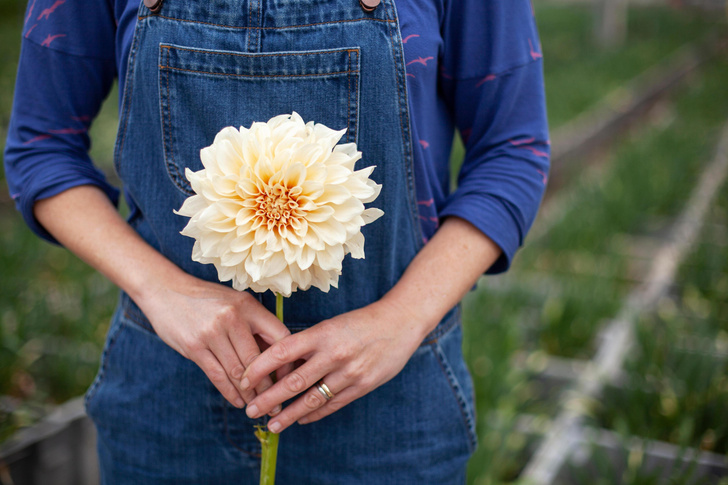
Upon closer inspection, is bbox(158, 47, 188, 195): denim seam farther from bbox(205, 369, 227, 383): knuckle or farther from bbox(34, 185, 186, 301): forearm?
bbox(205, 369, 227, 383): knuckle

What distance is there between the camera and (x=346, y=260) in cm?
91

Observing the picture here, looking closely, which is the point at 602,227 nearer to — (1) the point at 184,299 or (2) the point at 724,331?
(2) the point at 724,331

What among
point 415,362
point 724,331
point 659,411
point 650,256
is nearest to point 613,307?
point 724,331

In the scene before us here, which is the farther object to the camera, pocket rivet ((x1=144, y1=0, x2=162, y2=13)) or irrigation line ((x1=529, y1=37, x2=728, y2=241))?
irrigation line ((x1=529, y1=37, x2=728, y2=241))

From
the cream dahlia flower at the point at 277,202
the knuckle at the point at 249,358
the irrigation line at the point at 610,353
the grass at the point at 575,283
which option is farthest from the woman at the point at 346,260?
the irrigation line at the point at 610,353

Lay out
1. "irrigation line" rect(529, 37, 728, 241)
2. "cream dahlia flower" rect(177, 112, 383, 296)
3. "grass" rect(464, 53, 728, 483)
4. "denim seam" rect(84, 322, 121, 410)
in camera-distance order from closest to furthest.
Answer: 1. "cream dahlia flower" rect(177, 112, 383, 296)
2. "denim seam" rect(84, 322, 121, 410)
3. "grass" rect(464, 53, 728, 483)
4. "irrigation line" rect(529, 37, 728, 241)

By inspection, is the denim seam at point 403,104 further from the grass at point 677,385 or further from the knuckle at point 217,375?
the grass at point 677,385

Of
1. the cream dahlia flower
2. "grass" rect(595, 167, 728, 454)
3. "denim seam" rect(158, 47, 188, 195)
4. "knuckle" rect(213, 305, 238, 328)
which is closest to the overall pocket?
"denim seam" rect(158, 47, 188, 195)

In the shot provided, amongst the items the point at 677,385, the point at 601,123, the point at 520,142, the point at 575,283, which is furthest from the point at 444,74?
the point at 601,123

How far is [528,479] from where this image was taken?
1.88 meters

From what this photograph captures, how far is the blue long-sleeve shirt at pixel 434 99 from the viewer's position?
36.0 inches

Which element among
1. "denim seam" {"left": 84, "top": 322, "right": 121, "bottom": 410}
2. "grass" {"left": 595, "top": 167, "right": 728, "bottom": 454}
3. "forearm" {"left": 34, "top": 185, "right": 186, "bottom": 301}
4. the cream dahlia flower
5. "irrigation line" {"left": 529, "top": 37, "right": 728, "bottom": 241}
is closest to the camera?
the cream dahlia flower


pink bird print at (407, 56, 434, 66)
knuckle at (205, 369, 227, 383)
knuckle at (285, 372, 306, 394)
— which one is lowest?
knuckle at (205, 369, 227, 383)

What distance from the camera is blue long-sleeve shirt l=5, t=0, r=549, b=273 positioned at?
0.92 metres
